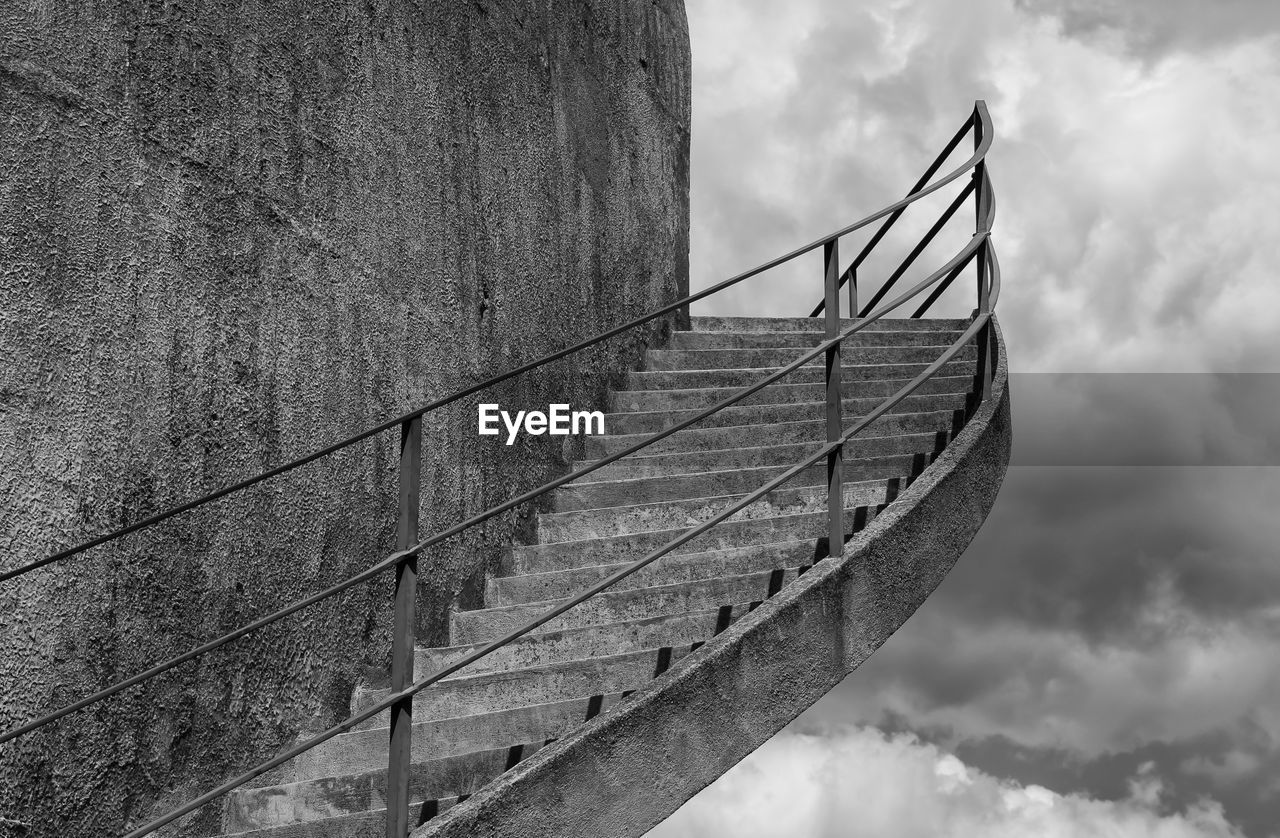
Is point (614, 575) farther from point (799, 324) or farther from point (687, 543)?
point (799, 324)

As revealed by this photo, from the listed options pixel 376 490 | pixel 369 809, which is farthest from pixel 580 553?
pixel 369 809

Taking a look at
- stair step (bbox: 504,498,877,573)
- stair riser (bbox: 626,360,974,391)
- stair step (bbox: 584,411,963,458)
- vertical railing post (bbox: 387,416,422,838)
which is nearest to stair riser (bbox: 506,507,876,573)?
stair step (bbox: 504,498,877,573)

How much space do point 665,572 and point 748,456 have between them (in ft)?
3.15

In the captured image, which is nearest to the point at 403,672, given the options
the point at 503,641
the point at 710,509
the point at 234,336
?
the point at 503,641

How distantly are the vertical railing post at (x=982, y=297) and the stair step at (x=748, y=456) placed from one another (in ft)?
1.14

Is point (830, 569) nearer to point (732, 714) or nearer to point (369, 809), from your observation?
point (732, 714)

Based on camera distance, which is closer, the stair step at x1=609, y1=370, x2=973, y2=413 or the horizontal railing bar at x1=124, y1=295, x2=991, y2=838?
the horizontal railing bar at x1=124, y1=295, x2=991, y2=838

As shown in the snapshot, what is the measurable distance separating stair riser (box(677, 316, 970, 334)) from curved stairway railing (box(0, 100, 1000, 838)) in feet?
0.74

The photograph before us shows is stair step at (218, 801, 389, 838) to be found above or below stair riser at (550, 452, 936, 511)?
below

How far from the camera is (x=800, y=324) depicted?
7.37m

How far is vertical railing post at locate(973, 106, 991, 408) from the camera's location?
5587 millimetres

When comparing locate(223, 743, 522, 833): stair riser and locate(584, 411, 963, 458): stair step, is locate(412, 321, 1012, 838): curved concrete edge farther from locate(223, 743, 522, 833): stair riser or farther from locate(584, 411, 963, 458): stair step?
locate(584, 411, 963, 458): stair step

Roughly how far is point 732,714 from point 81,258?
2.24 m

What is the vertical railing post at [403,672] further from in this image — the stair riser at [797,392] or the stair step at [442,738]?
the stair riser at [797,392]
